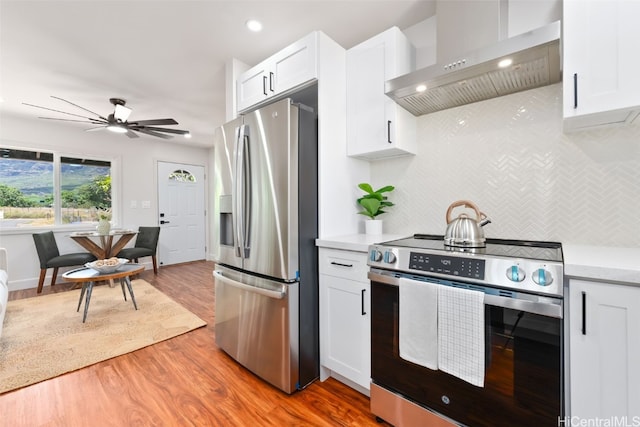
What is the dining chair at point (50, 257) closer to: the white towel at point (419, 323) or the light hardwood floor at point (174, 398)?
the light hardwood floor at point (174, 398)

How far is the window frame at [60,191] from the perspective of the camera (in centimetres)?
433

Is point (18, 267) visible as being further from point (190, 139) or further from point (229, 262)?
point (229, 262)

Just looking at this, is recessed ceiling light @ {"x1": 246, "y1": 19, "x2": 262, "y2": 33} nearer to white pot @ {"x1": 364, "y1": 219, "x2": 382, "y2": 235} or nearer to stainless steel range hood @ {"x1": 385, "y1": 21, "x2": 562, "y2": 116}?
stainless steel range hood @ {"x1": 385, "y1": 21, "x2": 562, "y2": 116}

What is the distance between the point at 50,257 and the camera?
4105 millimetres

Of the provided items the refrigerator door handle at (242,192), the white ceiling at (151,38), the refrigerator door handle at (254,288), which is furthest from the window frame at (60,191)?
the refrigerator door handle at (242,192)

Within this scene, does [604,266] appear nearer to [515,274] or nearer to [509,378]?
[515,274]

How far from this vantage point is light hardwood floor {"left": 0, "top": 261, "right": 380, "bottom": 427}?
1601mm

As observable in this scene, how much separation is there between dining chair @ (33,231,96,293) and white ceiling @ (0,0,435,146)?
1879mm

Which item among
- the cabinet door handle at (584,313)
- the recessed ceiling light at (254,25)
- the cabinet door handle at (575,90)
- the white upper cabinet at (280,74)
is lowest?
the cabinet door handle at (584,313)

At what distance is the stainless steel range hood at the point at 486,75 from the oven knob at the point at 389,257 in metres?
1.03

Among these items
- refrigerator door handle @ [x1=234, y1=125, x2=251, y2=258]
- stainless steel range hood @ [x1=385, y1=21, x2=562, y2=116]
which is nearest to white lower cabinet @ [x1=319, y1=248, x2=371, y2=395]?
refrigerator door handle @ [x1=234, y1=125, x2=251, y2=258]

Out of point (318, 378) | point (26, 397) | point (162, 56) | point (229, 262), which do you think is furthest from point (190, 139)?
point (318, 378)

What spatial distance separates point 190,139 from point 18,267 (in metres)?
3.38

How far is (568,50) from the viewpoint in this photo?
1283 mm
